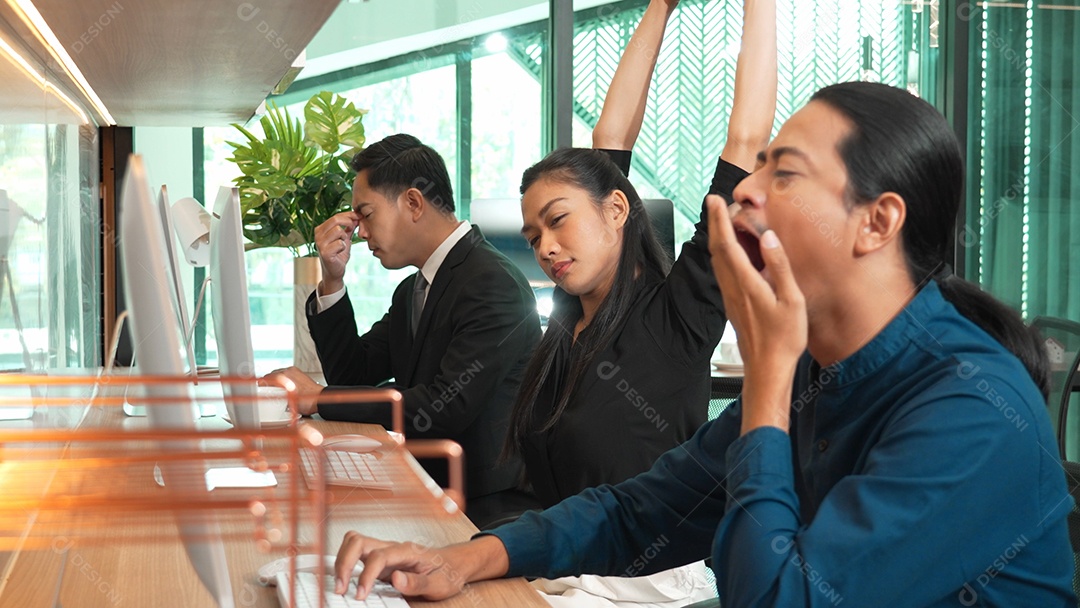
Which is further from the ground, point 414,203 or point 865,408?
point 414,203

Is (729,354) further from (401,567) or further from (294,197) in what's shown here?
(401,567)

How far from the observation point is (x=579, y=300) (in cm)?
200

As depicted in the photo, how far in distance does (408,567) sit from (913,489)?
20.1 inches

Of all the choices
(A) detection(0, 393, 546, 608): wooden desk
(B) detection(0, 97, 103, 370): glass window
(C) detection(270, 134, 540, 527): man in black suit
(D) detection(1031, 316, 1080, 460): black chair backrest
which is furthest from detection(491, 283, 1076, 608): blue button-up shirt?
(D) detection(1031, 316, 1080, 460): black chair backrest

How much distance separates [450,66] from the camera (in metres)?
4.18

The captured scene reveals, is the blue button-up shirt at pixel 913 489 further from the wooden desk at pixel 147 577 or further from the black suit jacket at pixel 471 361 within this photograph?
the black suit jacket at pixel 471 361

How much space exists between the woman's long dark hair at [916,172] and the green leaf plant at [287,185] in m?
2.51

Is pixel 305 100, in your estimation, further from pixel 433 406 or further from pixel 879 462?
pixel 879 462

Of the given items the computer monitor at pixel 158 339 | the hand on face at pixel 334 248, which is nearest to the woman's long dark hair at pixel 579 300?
the hand on face at pixel 334 248

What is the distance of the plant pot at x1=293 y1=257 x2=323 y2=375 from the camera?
3.36 metres

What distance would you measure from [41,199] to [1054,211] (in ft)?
13.4

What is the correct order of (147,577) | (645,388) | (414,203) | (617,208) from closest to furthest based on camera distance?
1. (147,577)
2. (645,388)
3. (617,208)
4. (414,203)

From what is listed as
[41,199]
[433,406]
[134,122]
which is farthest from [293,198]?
[41,199]

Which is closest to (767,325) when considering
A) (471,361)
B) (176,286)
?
(176,286)
